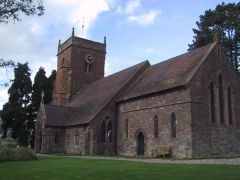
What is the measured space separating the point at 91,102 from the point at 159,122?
1274 cm

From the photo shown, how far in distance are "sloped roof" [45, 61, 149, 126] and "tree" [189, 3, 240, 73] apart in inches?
509

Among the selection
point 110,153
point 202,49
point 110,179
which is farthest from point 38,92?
point 110,179

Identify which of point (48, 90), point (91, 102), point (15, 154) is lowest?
point (15, 154)

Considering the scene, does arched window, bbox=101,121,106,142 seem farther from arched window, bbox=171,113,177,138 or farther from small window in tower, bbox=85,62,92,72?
small window in tower, bbox=85,62,92,72

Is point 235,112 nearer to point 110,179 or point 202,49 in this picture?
point 202,49

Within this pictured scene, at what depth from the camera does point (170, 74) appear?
31.2 metres

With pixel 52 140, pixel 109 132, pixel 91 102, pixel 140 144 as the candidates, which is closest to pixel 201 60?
pixel 140 144

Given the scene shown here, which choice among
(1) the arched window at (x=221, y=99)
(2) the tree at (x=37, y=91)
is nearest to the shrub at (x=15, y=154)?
(1) the arched window at (x=221, y=99)

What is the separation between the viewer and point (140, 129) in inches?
1260

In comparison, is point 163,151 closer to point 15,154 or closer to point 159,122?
point 159,122

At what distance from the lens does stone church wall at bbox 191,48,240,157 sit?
26.8m

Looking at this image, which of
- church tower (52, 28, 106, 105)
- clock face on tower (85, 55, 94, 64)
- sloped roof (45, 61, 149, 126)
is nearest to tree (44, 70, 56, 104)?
church tower (52, 28, 106, 105)

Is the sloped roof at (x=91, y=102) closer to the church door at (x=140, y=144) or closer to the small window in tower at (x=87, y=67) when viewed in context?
the church door at (x=140, y=144)

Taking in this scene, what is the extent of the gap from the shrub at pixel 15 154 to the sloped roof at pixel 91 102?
10.4 m
